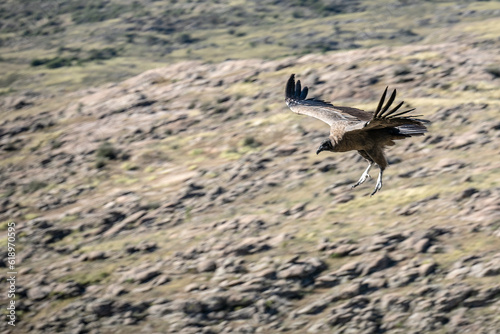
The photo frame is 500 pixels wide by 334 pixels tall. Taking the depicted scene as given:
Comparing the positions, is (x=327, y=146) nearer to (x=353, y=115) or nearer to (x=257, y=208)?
(x=353, y=115)

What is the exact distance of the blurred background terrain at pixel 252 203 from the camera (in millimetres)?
21609

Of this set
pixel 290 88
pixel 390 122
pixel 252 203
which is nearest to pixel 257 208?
pixel 252 203

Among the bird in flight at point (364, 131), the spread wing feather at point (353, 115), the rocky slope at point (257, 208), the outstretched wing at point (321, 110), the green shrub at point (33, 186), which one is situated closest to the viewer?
the spread wing feather at point (353, 115)

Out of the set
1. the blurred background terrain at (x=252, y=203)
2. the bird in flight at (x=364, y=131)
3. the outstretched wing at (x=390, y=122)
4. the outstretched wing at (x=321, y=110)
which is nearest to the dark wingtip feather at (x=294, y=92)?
the outstretched wing at (x=321, y=110)

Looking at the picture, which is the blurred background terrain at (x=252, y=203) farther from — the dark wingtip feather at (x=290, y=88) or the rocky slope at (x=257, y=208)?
the dark wingtip feather at (x=290, y=88)

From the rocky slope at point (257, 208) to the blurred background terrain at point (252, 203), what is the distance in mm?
74

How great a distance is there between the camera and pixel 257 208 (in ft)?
90.3

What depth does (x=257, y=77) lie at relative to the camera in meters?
40.0

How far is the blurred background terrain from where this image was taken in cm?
2161

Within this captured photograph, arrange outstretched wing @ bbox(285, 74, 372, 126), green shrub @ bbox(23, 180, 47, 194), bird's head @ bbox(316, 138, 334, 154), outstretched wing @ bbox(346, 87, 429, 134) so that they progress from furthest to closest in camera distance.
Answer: green shrub @ bbox(23, 180, 47, 194) → outstretched wing @ bbox(285, 74, 372, 126) → bird's head @ bbox(316, 138, 334, 154) → outstretched wing @ bbox(346, 87, 429, 134)

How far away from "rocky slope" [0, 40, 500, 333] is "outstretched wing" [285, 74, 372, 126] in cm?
641

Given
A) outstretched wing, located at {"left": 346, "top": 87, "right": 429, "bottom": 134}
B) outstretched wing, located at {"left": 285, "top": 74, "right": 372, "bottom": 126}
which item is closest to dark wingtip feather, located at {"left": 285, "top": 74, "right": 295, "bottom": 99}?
outstretched wing, located at {"left": 285, "top": 74, "right": 372, "bottom": 126}

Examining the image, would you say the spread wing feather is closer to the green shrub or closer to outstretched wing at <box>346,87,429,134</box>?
outstretched wing at <box>346,87,429,134</box>

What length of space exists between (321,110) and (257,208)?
1150 cm
